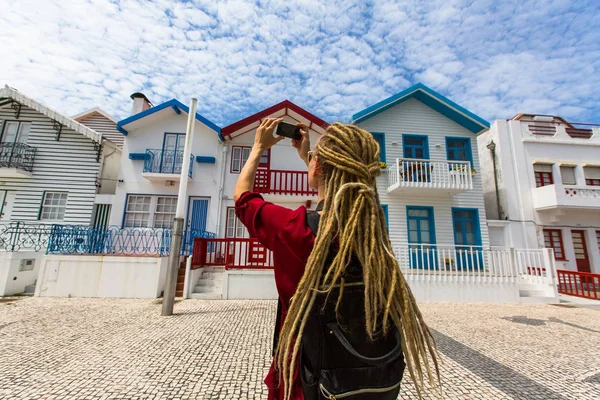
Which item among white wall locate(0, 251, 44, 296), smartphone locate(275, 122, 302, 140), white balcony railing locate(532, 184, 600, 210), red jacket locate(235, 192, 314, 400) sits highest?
white balcony railing locate(532, 184, 600, 210)

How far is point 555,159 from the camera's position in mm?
12758

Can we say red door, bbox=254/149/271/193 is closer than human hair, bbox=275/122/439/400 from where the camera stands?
No

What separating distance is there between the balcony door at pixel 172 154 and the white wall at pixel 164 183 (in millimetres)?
234

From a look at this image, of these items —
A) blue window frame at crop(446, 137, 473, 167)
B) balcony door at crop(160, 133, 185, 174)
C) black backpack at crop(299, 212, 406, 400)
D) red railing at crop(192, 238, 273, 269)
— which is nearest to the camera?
black backpack at crop(299, 212, 406, 400)

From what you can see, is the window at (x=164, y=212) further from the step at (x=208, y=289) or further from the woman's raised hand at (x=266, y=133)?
the woman's raised hand at (x=266, y=133)

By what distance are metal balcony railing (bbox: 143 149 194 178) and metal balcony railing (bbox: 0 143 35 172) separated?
4992mm

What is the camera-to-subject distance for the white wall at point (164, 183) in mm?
10906

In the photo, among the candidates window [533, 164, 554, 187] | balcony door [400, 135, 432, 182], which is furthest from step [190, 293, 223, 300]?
window [533, 164, 554, 187]

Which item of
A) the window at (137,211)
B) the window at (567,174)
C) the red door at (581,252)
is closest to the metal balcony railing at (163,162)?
the window at (137,211)

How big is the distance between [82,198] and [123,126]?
11.2 feet

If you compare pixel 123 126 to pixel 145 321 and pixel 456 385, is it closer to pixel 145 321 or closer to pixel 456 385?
pixel 145 321

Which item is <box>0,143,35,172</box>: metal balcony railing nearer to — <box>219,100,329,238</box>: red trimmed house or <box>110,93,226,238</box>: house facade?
<box>110,93,226,238</box>: house facade

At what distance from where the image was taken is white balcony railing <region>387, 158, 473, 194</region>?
1064cm

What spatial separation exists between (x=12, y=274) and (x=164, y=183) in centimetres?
517
